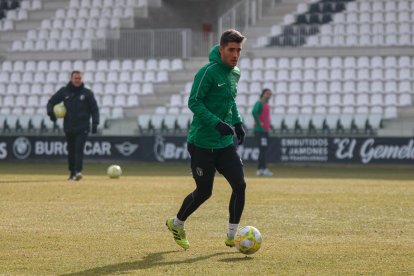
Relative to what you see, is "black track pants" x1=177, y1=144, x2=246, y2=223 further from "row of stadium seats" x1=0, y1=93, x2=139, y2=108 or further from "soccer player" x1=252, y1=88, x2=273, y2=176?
"row of stadium seats" x1=0, y1=93, x2=139, y2=108

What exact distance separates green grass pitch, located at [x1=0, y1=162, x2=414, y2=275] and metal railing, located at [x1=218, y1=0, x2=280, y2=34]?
16.4 metres

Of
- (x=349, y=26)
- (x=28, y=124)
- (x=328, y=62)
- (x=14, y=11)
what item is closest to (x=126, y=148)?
(x=28, y=124)

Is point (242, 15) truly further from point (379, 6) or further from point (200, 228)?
point (200, 228)

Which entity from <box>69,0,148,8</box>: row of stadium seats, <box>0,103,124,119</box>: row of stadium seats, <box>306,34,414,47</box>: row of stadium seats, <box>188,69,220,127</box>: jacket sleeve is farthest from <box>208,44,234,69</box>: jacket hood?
<box>69,0,148,8</box>: row of stadium seats

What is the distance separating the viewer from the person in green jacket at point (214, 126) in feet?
32.2

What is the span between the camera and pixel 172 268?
8.79 metres

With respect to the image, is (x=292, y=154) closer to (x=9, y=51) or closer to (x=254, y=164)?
(x=254, y=164)

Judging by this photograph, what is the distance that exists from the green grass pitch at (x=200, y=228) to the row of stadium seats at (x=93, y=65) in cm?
1580

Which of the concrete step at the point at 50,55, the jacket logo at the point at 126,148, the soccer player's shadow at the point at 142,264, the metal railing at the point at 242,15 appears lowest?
the jacket logo at the point at 126,148

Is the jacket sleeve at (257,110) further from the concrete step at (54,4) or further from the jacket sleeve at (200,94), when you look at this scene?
the concrete step at (54,4)

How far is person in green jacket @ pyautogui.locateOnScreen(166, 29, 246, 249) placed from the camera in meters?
9.80

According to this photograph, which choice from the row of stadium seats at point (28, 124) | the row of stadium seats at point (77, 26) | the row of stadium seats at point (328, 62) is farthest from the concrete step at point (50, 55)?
the row of stadium seats at point (328, 62)

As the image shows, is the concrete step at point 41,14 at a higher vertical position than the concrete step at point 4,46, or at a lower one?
higher

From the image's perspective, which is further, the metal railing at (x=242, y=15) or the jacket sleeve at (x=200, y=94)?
the metal railing at (x=242, y=15)
